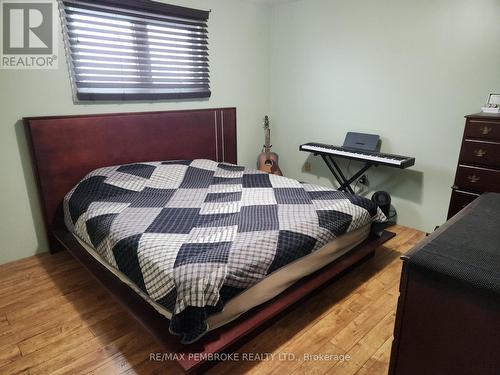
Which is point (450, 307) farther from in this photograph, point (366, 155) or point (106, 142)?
point (106, 142)

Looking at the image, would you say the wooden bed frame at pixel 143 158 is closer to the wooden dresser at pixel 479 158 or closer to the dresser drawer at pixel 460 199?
the dresser drawer at pixel 460 199

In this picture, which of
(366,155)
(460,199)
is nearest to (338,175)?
(366,155)

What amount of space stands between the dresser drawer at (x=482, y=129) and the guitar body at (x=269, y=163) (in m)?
1.95

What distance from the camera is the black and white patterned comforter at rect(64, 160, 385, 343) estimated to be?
1355mm

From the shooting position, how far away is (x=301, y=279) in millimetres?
1804

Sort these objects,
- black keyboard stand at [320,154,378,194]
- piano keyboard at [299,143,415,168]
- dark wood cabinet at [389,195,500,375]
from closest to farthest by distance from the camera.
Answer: dark wood cabinet at [389,195,500,375] < piano keyboard at [299,143,415,168] < black keyboard stand at [320,154,378,194]

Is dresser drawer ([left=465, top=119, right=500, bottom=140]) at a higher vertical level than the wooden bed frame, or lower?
higher

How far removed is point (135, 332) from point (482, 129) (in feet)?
8.32

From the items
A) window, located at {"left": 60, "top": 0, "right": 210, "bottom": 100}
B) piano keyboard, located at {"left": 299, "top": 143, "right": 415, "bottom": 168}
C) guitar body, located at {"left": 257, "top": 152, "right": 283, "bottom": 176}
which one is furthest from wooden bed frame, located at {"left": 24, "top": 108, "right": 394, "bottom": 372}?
piano keyboard, located at {"left": 299, "top": 143, "right": 415, "bottom": 168}

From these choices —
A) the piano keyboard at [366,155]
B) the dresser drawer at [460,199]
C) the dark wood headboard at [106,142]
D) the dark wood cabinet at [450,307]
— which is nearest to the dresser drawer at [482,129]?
the dresser drawer at [460,199]

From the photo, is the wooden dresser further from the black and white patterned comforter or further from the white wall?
the black and white patterned comforter

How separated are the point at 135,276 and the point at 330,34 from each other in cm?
296
